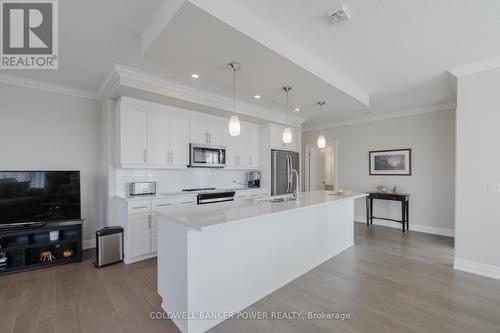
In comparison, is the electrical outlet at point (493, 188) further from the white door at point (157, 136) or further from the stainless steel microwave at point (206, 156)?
the white door at point (157, 136)

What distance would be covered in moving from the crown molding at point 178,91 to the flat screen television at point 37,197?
1508mm

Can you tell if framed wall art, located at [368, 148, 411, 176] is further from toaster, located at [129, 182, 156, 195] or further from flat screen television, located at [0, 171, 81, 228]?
flat screen television, located at [0, 171, 81, 228]

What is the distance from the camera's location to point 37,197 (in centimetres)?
312

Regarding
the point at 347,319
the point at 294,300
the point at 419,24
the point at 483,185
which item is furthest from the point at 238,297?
the point at 483,185

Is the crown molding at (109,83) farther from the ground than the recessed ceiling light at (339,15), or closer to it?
closer to it

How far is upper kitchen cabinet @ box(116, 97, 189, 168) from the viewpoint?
3389 mm

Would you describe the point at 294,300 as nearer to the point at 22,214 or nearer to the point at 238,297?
the point at 238,297

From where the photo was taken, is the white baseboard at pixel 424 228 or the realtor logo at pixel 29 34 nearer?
the realtor logo at pixel 29 34

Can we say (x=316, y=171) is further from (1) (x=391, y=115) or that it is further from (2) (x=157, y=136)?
(2) (x=157, y=136)

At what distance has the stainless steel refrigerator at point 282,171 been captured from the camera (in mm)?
5039

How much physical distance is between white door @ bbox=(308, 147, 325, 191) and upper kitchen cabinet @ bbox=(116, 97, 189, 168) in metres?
4.20

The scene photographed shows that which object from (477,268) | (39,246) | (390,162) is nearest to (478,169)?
(477,268)

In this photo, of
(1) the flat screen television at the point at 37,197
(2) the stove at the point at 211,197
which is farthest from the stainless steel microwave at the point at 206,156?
(1) the flat screen television at the point at 37,197

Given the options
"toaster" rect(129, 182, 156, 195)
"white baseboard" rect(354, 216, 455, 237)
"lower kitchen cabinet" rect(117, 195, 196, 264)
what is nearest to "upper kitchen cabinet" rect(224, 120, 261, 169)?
"toaster" rect(129, 182, 156, 195)
